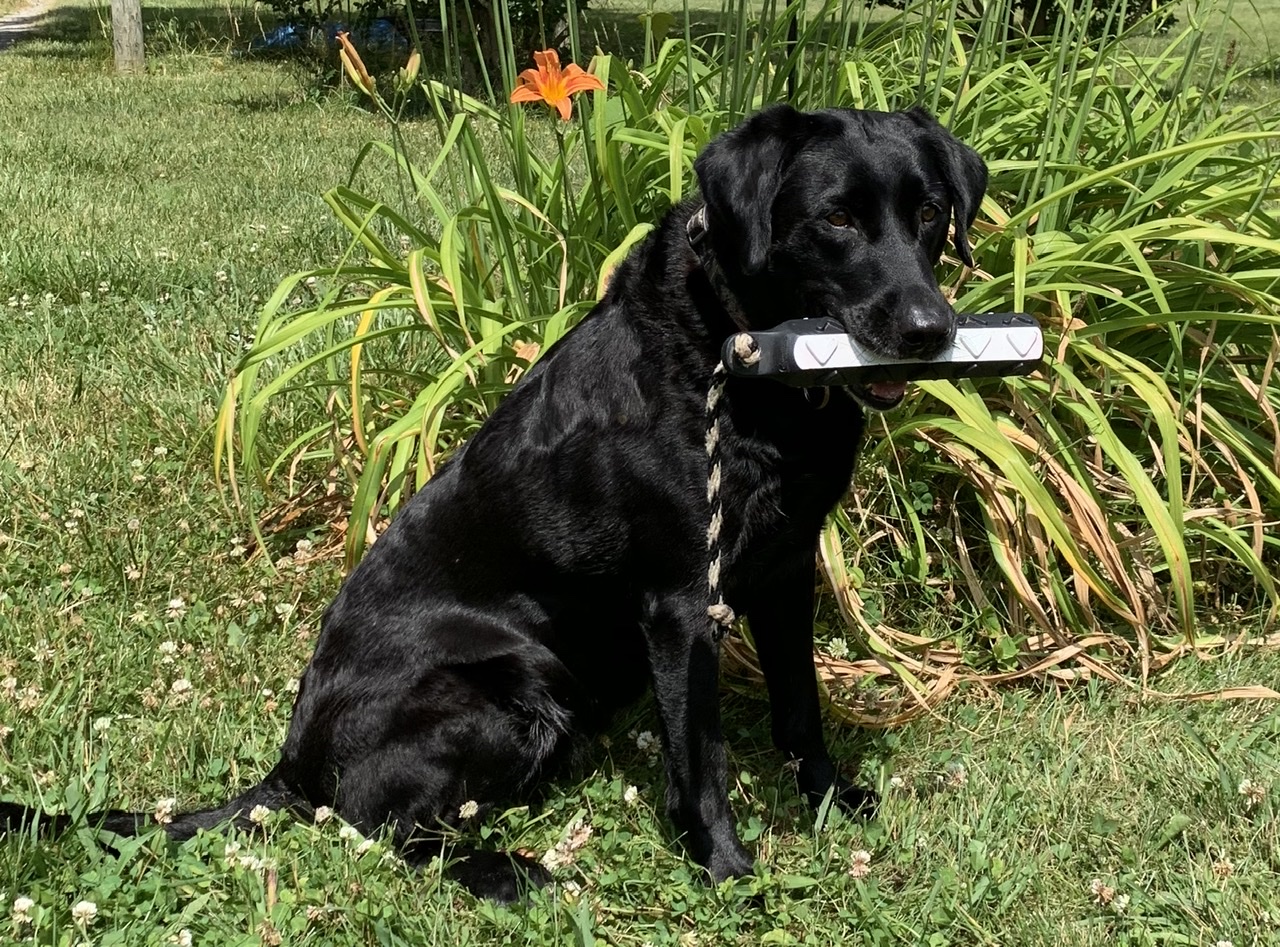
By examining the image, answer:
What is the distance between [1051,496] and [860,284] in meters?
1.15

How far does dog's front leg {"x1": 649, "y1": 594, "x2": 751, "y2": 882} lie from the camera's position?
2275 mm

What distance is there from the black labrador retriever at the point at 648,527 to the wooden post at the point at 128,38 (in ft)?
35.3

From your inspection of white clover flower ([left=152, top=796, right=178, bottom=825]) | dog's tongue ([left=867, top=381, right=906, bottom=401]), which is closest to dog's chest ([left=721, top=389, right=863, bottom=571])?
dog's tongue ([left=867, top=381, right=906, bottom=401])

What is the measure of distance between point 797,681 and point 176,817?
128 centimetres

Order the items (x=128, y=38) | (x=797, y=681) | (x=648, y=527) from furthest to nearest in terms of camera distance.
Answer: (x=128, y=38) → (x=797, y=681) → (x=648, y=527)

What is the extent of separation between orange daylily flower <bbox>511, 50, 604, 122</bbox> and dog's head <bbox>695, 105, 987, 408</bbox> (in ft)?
1.99

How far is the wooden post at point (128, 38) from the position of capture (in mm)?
11359

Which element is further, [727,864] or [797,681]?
[797,681]

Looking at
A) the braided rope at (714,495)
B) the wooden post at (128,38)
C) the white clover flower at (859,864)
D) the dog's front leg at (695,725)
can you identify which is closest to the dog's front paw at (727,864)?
the dog's front leg at (695,725)

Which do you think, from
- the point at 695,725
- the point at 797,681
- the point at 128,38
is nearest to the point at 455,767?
the point at 695,725

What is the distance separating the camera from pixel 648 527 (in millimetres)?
2273

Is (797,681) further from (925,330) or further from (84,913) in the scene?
(84,913)

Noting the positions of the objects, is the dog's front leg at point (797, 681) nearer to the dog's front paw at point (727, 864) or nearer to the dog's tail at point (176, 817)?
the dog's front paw at point (727, 864)

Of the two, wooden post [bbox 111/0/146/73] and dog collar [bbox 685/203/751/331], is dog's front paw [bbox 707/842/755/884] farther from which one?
wooden post [bbox 111/0/146/73]
